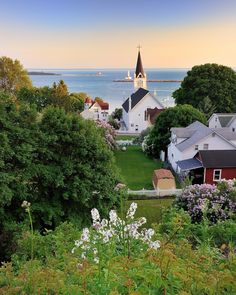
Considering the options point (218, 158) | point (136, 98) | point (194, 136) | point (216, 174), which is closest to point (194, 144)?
point (194, 136)

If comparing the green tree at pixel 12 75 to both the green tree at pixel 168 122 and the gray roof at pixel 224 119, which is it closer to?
the green tree at pixel 168 122

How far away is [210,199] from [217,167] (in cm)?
946

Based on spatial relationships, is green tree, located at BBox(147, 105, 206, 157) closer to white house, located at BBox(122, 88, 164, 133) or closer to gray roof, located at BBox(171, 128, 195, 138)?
gray roof, located at BBox(171, 128, 195, 138)

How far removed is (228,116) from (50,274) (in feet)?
116

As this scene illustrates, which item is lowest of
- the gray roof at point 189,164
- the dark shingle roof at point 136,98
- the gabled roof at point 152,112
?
the gray roof at point 189,164

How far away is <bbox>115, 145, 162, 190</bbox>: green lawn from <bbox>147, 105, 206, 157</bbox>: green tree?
1.42m

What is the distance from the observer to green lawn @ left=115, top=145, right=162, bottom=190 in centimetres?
2502

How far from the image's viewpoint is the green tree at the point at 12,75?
4644 cm

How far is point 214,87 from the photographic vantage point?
140 ft

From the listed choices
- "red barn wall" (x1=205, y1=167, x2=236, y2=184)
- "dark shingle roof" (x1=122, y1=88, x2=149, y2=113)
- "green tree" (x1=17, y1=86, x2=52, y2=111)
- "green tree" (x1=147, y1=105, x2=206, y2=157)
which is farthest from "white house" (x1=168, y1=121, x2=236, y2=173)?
"dark shingle roof" (x1=122, y1=88, x2=149, y2=113)

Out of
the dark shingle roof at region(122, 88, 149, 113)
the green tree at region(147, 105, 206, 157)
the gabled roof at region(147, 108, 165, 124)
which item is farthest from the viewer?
the dark shingle roof at region(122, 88, 149, 113)

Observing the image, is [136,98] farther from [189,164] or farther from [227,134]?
[189,164]

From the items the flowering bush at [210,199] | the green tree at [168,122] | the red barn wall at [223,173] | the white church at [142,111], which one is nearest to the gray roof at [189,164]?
the red barn wall at [223,173]

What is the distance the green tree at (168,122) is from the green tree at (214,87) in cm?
939
